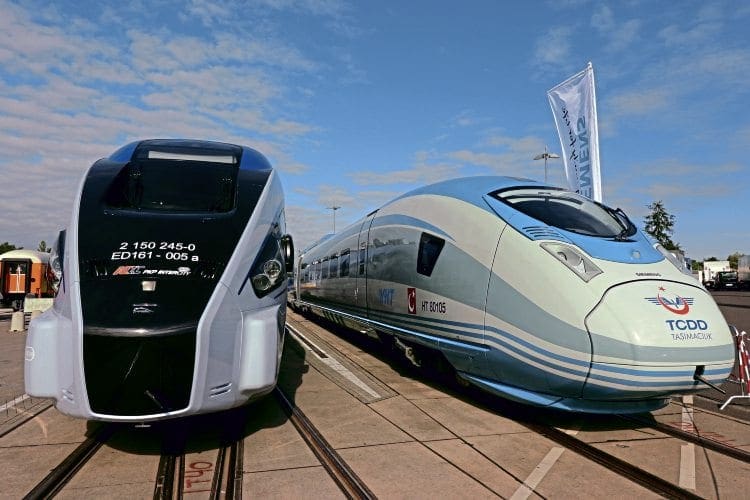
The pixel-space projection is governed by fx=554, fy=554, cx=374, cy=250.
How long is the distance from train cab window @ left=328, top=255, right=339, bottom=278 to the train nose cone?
8848 mm

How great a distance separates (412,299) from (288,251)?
221 centimetres

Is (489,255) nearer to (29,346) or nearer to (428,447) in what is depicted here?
(428,447)

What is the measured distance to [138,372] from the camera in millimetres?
4383

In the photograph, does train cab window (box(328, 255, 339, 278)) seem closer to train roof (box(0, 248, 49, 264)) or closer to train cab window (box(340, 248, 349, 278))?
train cab window (box(340, 248, 349, 278))

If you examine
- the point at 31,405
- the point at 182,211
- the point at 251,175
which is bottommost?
the point at 31,405

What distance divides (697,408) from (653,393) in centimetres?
254

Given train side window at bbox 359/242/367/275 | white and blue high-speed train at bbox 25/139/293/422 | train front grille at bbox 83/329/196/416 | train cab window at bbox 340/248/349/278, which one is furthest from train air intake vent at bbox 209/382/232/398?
train cab window at bbox 340/248/349/278

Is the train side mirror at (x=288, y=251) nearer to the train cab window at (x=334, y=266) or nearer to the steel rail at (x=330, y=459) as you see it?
the steel rail at (x=330, y=459)

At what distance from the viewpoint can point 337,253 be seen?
13.8 metres

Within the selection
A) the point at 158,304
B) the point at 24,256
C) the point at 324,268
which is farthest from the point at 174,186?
the point at 24,256

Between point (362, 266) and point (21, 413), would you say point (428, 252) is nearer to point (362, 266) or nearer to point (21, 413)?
point (362, 266)

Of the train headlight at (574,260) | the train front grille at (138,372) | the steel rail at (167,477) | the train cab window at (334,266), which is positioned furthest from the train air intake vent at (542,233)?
the train cab window at (334,266)

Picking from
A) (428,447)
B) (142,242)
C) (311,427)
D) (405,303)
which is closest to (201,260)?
(142,242)

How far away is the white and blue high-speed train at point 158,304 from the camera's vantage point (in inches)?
173
